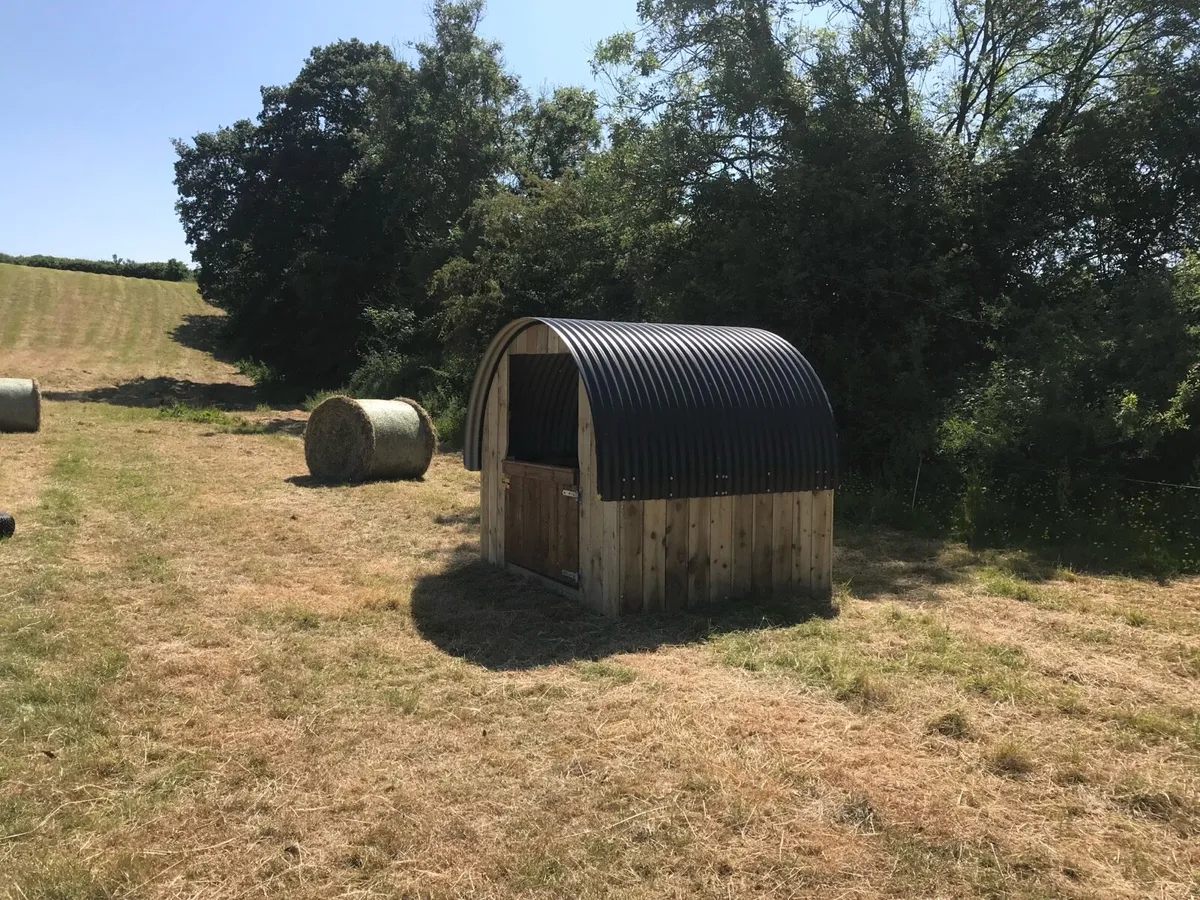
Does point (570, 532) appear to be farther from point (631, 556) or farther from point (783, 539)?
point (783, 539)

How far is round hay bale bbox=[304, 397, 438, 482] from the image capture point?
1447cm

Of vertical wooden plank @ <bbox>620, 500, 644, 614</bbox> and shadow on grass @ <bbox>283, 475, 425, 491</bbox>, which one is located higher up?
vertical wooden plank @ <bbox>620, 500, 644, 614</bbox>

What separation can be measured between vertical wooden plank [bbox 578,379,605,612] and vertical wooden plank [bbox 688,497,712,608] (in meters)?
0.77

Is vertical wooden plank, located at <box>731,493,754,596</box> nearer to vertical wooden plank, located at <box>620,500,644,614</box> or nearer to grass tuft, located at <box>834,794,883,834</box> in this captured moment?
vertical wooden plank, located at <box>620,500,644,614</box>

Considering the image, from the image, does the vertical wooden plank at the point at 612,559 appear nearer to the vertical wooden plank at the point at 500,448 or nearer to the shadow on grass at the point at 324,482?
the vertical wooden plank at the point at 500,448

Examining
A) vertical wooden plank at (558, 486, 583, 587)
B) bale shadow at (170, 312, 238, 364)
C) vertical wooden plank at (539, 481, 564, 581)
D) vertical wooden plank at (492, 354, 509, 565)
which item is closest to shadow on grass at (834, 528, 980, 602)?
vertical wooden plank at (558, 486, 583, 587)

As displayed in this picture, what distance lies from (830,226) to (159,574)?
10.4 m

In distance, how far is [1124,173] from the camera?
557 inches

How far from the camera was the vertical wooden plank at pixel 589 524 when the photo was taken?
7441 millimetres

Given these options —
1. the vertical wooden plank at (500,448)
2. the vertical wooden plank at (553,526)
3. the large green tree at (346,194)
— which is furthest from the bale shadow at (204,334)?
the vertical wooden plank at (553,526)

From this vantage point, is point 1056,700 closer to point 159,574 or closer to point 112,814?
point 112,814

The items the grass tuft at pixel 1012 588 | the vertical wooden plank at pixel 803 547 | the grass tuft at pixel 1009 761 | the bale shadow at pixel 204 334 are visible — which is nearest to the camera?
the grass tuft at pixel 1009 761

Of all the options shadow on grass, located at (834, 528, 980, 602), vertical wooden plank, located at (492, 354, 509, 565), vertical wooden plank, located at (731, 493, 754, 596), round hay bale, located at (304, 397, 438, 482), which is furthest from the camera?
round hay bale, located at (304, 397, 438, 482)

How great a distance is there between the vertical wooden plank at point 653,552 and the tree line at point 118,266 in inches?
2683
